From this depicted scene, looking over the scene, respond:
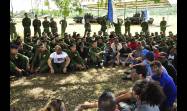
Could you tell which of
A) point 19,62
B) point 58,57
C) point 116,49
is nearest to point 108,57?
point 116,49

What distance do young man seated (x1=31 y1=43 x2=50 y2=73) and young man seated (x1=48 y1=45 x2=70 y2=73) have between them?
230mm

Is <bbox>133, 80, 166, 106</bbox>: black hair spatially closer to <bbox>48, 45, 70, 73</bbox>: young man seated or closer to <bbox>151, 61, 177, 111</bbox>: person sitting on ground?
<bbox>151, 61, 177, 111</bbox>: person sitting on ground

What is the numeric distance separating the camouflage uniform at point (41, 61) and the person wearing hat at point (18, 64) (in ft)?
1.85

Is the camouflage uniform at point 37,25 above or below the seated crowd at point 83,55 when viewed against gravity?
above

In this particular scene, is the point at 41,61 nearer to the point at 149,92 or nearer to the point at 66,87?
the point at 66,87

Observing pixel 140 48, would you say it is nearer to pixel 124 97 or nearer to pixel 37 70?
pixel 37 70

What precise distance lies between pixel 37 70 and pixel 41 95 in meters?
2.59

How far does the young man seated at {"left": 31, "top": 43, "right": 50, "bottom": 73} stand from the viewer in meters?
11.1

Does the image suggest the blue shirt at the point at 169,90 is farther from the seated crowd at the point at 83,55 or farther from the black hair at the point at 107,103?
the black hair at the point at 107,103

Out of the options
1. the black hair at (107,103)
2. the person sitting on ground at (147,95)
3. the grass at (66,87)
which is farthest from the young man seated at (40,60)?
the black hair at (107,103)

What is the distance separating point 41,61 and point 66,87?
6.96ft

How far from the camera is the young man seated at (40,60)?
11.1 m

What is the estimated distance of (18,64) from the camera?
413 inches
